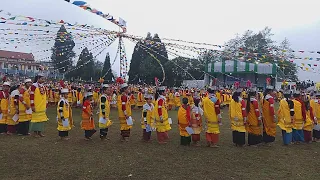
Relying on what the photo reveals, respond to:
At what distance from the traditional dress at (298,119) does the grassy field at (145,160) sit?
49cm

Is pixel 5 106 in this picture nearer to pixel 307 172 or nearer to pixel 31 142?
pixel 31 142

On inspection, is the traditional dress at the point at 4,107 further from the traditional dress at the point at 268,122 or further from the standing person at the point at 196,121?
the traditional dress at the point at 268,122

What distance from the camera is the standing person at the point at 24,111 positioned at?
376 inches

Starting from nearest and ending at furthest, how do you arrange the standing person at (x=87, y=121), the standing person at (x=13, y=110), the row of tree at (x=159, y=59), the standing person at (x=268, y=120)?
the standing person at (x=268, y=120) → the standing person at (x=87, y=121) → the standing person at (x=13, y=110) → the row of tree at (x=159, y=59)

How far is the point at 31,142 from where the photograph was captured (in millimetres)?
8609

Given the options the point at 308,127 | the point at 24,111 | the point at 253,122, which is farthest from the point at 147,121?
the point at 308,127

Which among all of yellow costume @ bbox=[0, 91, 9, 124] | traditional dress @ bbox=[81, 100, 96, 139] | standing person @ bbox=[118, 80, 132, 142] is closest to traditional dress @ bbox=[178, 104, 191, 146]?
standing person @ bbox=[118, 80, 132, 142]

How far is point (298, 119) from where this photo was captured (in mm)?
9016

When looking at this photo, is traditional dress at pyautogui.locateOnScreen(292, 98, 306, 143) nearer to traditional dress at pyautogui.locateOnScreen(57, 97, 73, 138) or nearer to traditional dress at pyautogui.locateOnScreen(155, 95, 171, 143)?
traditional dress at pyautogui.locateOnScreen(155, 95, 171, 143)

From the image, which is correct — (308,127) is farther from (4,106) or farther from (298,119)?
(4,106)

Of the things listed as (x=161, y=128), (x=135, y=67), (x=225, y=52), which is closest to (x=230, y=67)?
(x=135, y=67)

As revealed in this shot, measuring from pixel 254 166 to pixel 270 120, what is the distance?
8.35 ft

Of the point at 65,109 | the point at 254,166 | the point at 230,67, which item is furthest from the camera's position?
the point at 230,67

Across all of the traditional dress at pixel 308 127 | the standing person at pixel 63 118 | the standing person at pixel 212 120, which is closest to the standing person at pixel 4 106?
the standing person at pixel 63 118
